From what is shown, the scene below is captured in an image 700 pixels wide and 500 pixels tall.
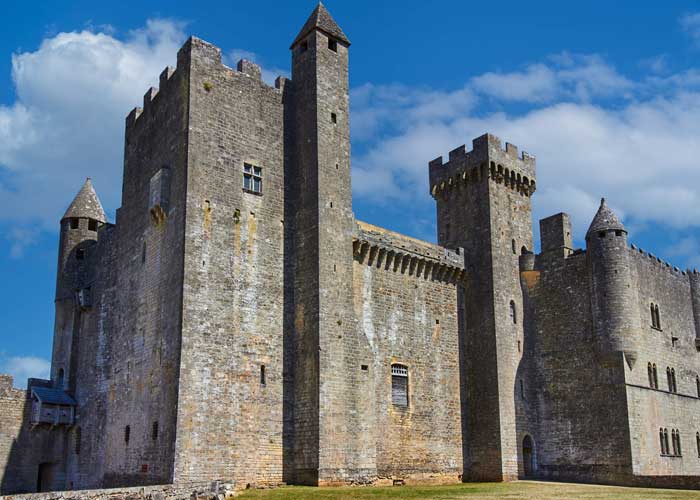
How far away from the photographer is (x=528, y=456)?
119 feet

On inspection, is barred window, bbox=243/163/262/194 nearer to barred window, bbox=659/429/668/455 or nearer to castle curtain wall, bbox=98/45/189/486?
castle curtain wall, bbox=98/45/189/486

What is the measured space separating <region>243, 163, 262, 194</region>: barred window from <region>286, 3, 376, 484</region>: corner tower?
1.47 meters

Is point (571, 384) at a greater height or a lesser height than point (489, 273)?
lesser

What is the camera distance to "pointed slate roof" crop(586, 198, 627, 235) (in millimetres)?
36938

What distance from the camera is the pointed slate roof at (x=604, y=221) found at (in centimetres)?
3694

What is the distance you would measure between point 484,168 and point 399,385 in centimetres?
1228

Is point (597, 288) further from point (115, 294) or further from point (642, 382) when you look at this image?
point (115, 294)

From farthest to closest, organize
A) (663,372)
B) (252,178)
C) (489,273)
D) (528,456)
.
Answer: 1. (663,372)
2. (489,273)
3. (528,456)
4. (252,178)

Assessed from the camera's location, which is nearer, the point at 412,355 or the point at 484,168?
the point at 412,355

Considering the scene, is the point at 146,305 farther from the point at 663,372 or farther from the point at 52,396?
the point at 663,372

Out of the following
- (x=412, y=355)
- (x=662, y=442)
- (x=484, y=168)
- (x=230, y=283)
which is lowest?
(x=662, y=442)

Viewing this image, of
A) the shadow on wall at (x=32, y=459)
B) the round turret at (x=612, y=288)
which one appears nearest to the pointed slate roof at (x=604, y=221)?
the round turret at (x=612, y=288)

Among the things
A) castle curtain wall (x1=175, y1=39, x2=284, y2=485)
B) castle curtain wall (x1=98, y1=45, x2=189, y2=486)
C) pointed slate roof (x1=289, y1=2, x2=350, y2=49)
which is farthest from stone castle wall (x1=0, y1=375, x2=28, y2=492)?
pointed slate roof (x1=289, y1=2, x2=350, y2=49)

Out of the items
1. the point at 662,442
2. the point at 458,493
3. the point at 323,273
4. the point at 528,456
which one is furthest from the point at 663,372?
the point at 323,273
